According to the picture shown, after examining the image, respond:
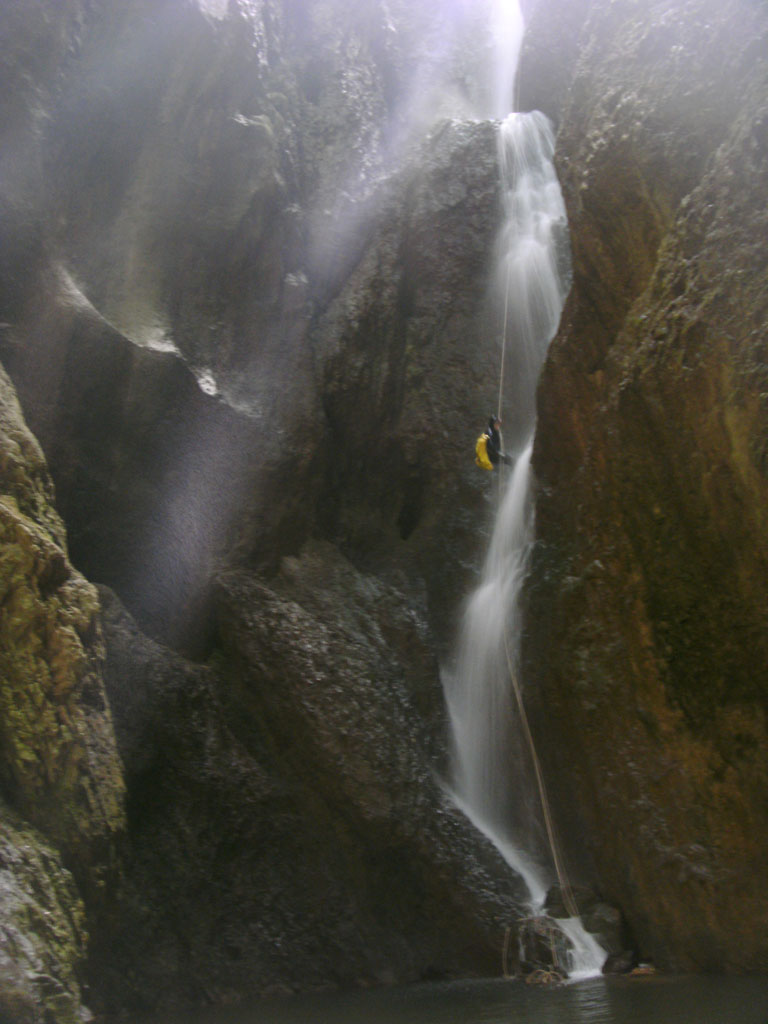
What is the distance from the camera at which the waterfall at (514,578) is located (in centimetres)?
981

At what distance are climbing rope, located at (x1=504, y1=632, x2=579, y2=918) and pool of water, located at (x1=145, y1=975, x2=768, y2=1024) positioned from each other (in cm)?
112

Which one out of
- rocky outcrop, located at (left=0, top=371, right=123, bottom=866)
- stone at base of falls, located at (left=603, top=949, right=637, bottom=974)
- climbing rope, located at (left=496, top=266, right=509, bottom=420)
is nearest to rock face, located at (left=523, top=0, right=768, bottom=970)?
stone at base of falls, located at (left=603, top=949, right=637, bottom=974)

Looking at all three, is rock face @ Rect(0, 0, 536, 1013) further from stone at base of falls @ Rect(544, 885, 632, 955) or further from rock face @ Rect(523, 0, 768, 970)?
rock face @ Rect(523, 0, 768, 970)

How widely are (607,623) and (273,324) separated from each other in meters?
6.89

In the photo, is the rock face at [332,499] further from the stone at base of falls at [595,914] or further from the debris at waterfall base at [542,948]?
the debris at waterfall base at [542,948]

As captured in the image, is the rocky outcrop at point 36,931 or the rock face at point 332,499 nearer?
the rocky outcrop at point 36,931

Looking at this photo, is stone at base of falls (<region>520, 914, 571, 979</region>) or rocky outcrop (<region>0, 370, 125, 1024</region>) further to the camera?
stone at base of falls (<region>520, 914, 571, 979</region>)

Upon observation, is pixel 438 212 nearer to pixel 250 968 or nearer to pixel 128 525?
pixel 128 525

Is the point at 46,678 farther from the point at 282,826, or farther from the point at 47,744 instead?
the point at 282,826

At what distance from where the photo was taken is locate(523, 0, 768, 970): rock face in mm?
6906

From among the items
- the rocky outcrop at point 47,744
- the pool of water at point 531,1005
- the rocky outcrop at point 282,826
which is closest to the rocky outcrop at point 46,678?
the rocky outcrop at point 47,744

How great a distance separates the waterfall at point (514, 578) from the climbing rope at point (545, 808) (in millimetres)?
27

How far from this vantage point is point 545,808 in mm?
9672

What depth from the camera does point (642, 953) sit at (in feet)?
26.4
